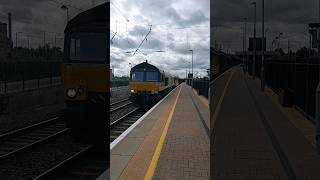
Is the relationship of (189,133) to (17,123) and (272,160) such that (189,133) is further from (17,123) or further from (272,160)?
(17,123)

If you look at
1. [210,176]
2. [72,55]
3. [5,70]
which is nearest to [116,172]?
[210,176]

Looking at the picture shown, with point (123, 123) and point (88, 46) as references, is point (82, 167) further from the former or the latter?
point (123, 123)

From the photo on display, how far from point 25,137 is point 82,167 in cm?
419

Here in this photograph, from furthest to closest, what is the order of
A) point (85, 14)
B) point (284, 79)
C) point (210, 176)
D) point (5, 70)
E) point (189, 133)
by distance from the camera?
1. point (5, 70)
2. point (284, 79)
3. point (189, 133)
4. point (85, 14)
5. point (210, 176)

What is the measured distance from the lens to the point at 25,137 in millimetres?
10938

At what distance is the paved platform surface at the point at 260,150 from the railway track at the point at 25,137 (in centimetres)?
423

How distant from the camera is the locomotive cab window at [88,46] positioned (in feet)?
21.6

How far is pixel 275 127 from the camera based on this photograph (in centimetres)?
1016

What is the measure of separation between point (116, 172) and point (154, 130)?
388 cm

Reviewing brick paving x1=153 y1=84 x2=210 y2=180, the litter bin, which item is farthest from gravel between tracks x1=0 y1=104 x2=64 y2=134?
the litter bin

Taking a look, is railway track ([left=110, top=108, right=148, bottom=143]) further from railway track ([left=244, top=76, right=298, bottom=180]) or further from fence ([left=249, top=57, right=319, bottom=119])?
fence ([left=249, top=57, right=319, bottom=119])

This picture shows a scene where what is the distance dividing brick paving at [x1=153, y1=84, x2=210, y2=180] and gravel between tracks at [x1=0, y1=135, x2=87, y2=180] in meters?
2.26

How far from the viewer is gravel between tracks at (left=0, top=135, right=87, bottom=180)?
705 cm

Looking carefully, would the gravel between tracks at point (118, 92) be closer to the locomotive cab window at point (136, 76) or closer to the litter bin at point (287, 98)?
the locomotive cab window at point (136, 76)
